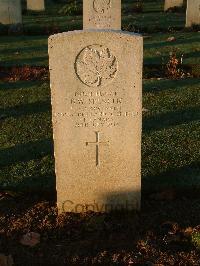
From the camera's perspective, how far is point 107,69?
14.3ft

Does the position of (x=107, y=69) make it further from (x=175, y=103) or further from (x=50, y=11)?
(x=50, y=11)

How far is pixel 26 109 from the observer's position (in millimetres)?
8367

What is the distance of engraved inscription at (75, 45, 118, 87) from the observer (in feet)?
14.1

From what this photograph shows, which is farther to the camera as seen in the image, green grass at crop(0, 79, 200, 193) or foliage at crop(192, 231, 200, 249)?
green grass at crop(0, 79, 200, 193)

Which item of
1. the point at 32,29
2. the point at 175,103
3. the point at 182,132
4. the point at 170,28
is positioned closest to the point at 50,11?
the point at 32,29

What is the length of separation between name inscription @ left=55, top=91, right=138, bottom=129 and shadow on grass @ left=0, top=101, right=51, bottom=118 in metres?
3.73

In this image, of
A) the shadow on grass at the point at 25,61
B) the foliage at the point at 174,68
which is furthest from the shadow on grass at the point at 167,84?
the shadow on grass at the point at 25,61

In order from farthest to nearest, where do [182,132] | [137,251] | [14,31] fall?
1. [14,31]
2. [182,132]
3. [137,251]

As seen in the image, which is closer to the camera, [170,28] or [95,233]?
[95,233]

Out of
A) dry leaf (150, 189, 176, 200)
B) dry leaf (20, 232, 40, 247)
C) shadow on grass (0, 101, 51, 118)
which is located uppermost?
shadow on grass (0, 101, 51, 118)

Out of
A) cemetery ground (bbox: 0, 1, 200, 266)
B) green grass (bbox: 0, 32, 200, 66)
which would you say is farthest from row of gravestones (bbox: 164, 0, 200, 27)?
cemetery ground (bbox: 0, 1, 200, 266)

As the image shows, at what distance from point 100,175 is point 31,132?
273cm

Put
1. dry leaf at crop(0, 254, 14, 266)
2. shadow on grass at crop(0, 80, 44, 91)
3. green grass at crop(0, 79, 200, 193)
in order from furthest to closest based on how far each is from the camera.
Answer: shadow on grass at crop(0, 80, 44, 91) → green grass at crop(0, 79, 200, 193) → dry leaf at crop(0, 254, 14, 266)

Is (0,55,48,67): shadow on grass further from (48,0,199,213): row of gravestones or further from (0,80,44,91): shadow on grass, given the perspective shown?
(48,0,199,213): row of gravestones
